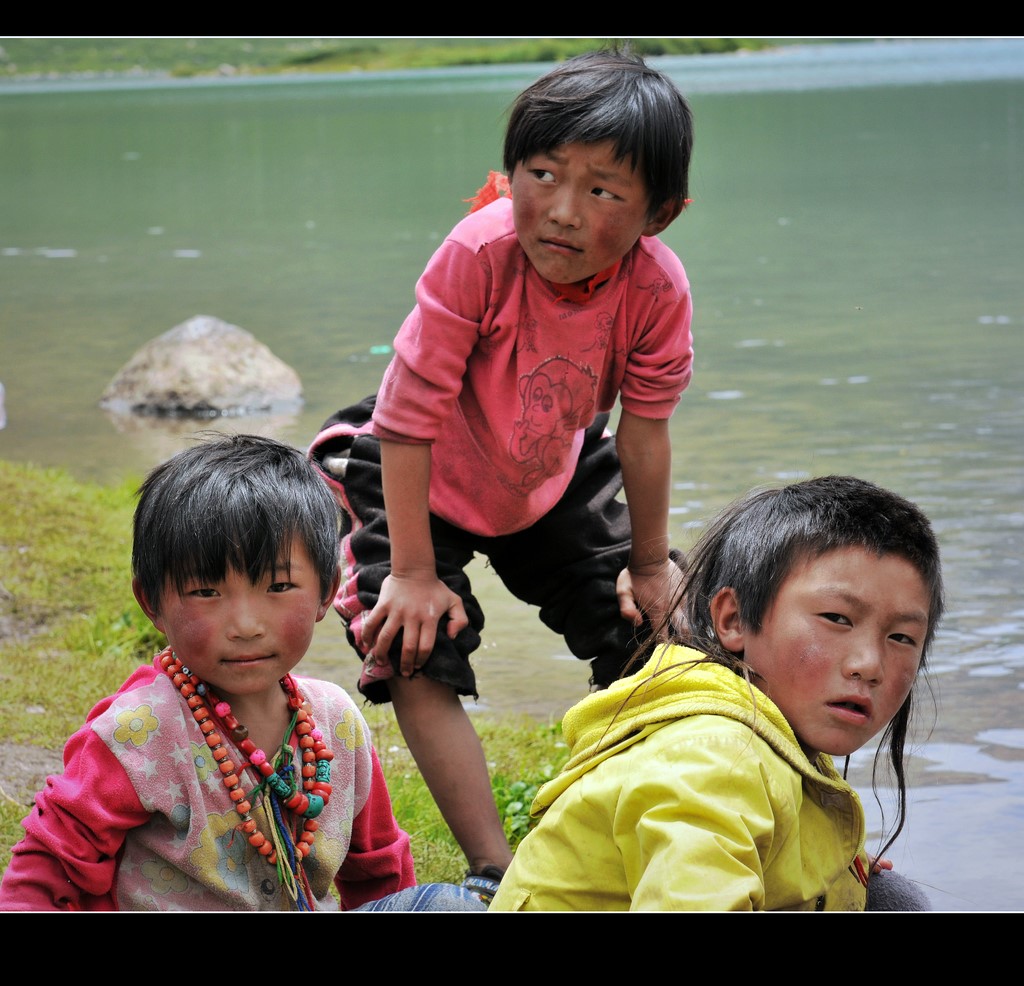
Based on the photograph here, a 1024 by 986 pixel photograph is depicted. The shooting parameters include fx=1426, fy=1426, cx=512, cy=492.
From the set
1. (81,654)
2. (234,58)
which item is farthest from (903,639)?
(234,58)

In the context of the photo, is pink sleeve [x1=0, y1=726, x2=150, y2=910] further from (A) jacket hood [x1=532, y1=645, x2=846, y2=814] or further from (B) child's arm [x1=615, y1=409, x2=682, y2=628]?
(B) child's arm [x1=615, y1=409, x2=682, y2=628]

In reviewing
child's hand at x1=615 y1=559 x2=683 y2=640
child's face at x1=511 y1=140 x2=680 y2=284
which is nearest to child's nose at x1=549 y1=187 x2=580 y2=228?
child's face at x1=511 y1=140 x2=680 y2=284

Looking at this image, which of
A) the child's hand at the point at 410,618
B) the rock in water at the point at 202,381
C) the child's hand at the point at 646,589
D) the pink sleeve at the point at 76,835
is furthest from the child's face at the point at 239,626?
the rock in water at the point at 202,381

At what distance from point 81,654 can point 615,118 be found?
205 cm

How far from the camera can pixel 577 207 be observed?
2.21 metres

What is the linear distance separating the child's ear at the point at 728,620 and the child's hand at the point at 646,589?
0.73m

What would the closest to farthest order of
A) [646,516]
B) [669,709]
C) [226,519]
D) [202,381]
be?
[669,709] → [226,519] → [646,516] → [202,381]

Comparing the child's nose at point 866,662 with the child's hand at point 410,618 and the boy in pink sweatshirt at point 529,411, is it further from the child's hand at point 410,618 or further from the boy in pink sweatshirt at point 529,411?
the child's hand at point 410,618

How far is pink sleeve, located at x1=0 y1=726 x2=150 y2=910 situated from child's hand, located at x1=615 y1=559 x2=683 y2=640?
1047mm

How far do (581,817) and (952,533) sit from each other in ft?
10.4

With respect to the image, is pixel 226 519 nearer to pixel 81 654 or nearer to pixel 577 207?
pixel 577 207

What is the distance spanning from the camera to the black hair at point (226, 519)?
1.82 meters

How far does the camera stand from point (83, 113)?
3925 centimetres
